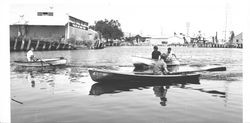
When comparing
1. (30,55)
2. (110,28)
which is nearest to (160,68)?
(110,28)

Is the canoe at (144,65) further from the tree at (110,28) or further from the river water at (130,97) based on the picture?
the tree at (110,28)

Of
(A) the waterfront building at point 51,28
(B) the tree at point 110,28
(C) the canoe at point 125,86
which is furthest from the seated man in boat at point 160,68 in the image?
(A) the waterfront building at point 51,28

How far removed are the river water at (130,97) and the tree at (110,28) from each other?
1.09 feet

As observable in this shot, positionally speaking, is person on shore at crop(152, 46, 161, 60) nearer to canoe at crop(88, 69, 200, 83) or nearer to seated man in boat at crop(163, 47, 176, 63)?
seated man in boat at crop(163, 47, 176, 63)

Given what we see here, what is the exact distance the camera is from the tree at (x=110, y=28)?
537 centimetres

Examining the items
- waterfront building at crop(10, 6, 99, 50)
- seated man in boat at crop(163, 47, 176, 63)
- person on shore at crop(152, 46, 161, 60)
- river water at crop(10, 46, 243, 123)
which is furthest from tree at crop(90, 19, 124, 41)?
seated man in boat at crop(163, 47, 176, 63)

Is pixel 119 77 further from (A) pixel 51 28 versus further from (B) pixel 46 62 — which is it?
(B) pixel 46 62

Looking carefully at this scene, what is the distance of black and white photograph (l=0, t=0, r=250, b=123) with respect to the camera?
14.3 ft

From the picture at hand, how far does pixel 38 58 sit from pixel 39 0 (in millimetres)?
3105

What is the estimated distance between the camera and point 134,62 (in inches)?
248

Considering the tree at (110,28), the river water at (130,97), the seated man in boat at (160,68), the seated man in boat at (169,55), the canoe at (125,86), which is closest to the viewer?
the river water at (130,97)

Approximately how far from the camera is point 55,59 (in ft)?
24.7

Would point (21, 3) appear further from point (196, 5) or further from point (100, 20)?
point (196, 5)

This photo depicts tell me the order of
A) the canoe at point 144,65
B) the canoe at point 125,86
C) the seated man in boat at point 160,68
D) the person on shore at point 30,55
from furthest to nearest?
1. the person on shore at point 30,55
2. the canoe at point 144,65
3. the seated man in boat at point 160,68
4. the canoe at point 125,86
